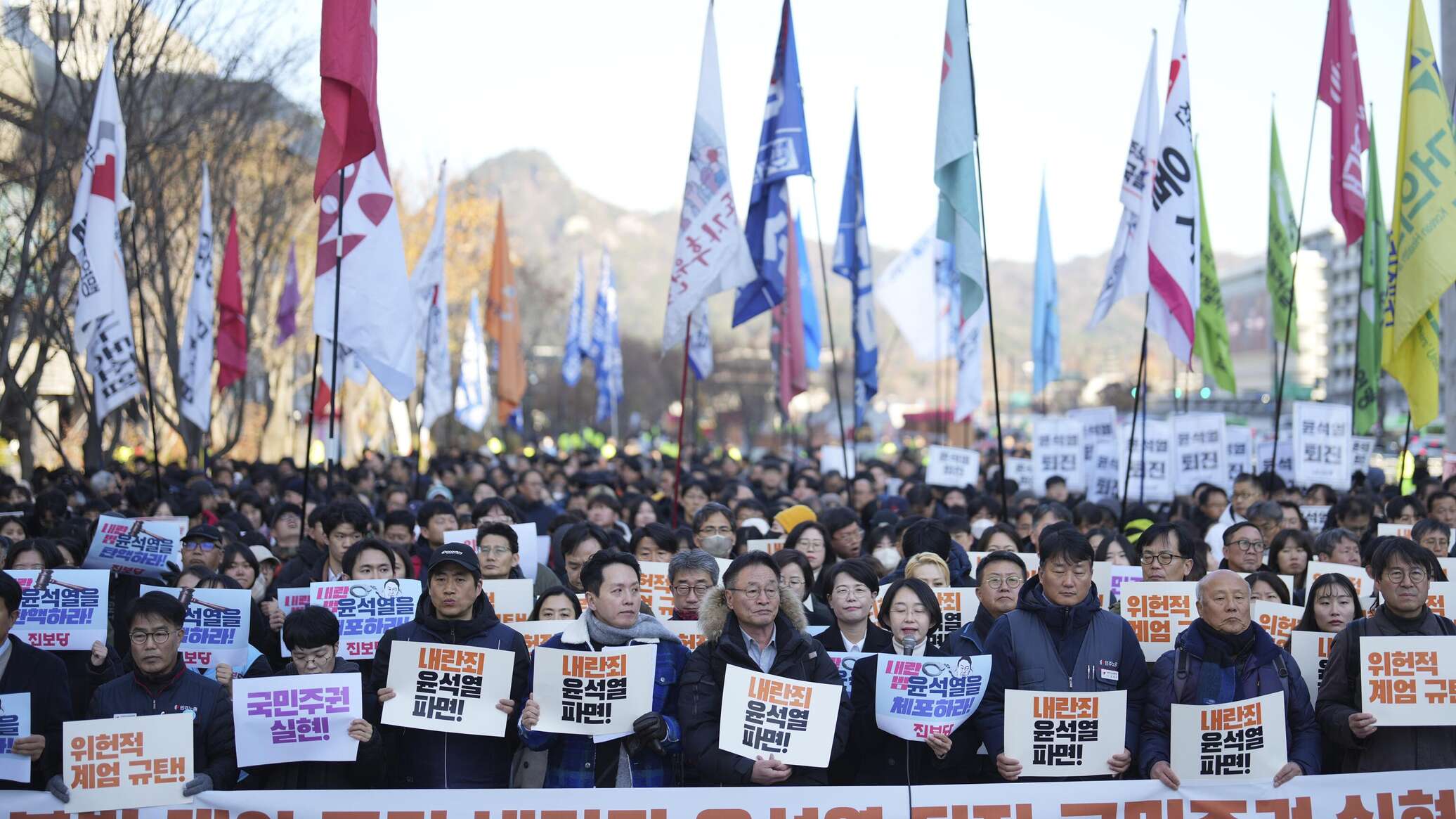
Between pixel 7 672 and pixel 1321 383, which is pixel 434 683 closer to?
pixel 7 672

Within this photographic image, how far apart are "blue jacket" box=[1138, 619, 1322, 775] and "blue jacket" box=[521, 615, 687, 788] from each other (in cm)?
190

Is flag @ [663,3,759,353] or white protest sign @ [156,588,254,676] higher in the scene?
flag @ [663,3,759,353]

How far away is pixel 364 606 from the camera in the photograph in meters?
7.69

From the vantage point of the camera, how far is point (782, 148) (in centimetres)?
1229

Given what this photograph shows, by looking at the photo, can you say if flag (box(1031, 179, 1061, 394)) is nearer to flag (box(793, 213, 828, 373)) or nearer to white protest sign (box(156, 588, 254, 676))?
flag (box(793, 213, 828, 373))

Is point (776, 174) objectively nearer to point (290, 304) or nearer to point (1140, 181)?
point (1140, 181)

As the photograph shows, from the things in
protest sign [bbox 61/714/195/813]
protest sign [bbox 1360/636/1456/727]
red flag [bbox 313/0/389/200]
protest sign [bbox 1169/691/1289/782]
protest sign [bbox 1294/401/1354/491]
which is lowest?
protest sign [bbox 61/714/195/813]

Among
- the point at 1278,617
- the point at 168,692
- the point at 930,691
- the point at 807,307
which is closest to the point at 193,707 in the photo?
the point at 168,692

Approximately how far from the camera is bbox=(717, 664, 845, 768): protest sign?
5.63m

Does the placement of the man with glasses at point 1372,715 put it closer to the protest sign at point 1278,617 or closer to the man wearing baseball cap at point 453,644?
the protest sign at point 1278,617

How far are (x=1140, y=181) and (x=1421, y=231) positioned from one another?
2.10m

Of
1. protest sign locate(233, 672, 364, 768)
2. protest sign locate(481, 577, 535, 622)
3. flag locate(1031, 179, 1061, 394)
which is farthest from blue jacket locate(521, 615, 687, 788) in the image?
flag locate(1031, 179, 1061, 394)

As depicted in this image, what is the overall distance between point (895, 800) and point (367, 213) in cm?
679

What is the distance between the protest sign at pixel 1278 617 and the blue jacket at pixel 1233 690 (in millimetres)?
1378
